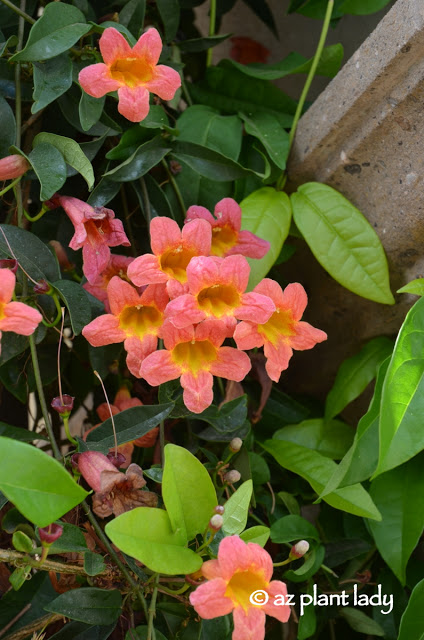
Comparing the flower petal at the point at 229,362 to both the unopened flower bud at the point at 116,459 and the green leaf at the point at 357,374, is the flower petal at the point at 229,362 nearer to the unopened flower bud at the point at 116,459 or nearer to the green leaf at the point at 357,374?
the unopened flower bud at the point at 116,459

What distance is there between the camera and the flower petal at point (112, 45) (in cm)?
74

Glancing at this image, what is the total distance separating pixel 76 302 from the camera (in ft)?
2.54

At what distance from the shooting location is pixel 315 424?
1083 millimetres

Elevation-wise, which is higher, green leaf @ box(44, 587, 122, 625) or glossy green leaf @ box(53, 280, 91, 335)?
glossy green leaf @ box(53, 280, 91, 335)

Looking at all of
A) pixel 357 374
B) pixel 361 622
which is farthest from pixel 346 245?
pixel 361 622

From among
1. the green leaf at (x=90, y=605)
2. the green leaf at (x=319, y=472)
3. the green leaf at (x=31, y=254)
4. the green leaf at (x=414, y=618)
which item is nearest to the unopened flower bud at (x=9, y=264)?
the green leaf at (x=31, y=254)

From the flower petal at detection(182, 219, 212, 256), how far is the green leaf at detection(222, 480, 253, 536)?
0.26 meters

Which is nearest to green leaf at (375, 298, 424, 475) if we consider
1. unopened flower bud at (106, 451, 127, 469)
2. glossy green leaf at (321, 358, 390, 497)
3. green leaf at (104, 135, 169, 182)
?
glossy green leaf at (321, 358, 390, 497)

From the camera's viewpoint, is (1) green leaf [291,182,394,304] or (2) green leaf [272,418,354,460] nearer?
(1) green leaf [291,182,394,304]

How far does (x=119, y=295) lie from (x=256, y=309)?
0.51ft

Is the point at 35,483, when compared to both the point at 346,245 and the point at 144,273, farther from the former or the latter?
the point at 346,245

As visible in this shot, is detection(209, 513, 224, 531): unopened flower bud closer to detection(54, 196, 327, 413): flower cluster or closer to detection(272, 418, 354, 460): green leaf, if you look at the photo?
detection(54, 196, 327, 413): flower cluster

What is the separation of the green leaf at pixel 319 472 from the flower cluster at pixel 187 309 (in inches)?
8.3

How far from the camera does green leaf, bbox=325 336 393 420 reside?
1041 millimetres
